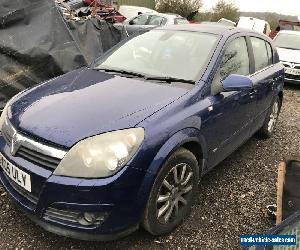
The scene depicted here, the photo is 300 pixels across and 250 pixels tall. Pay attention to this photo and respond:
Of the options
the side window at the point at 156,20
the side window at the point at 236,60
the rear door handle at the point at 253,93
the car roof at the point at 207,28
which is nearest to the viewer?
the side window at the point at 236,60

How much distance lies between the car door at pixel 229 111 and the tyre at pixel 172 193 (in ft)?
1.24

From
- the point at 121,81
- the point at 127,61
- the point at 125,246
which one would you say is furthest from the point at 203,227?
the point at 127,61

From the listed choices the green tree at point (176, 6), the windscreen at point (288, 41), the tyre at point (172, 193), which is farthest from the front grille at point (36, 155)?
the green tree at point (176, 6)

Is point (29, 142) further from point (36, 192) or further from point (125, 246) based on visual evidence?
point (125, 246)

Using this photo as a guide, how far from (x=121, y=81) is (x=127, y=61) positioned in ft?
1.65

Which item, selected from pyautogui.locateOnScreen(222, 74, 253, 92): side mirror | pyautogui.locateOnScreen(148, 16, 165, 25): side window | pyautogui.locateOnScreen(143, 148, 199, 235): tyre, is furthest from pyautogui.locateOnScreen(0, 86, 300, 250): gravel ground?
pyautogui.locateOnScreen(148, 16, 165, 25): side window

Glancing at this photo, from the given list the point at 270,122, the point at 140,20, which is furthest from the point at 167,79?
the point at 140,20

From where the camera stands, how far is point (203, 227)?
328 cm

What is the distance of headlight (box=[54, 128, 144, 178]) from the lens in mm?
2465

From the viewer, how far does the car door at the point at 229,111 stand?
3.41m

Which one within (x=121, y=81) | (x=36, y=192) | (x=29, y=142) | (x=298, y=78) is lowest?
(x=298, y=78)

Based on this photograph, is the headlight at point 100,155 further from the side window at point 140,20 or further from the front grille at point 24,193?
the side window at point 140,20

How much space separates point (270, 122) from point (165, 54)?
2.54 m

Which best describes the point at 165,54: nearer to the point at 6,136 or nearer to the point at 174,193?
the point at 174,193
